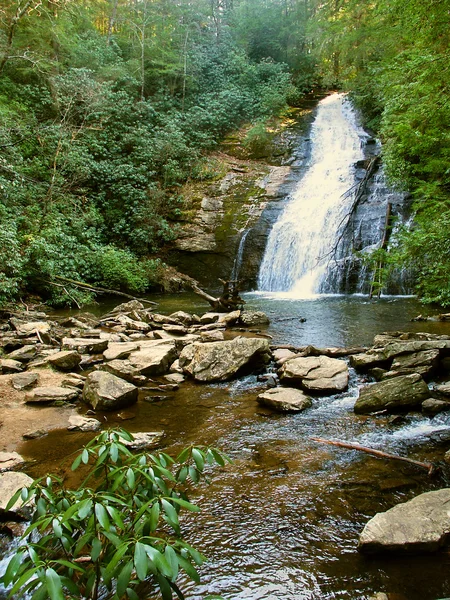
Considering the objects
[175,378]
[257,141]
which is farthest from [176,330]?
[257,141]

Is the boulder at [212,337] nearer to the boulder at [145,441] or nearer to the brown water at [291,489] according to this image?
the brown water at [291,489]

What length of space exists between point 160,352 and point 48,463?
290 centimetres

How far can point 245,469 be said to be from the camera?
3.29 meters

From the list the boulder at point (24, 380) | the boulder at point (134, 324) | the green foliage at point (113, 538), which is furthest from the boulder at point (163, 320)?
the green foliage at point (113, 538)

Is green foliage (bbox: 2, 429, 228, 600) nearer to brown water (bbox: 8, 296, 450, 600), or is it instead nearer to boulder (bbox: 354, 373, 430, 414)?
brown water (bbox: 8, 296, 450, 600)

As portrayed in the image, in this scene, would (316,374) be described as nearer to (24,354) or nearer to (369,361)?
(369,361)

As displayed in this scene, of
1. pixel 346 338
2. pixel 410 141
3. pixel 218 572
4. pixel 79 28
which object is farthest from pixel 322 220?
pixel 79 28

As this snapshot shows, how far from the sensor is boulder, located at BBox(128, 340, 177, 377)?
5867 millimetres

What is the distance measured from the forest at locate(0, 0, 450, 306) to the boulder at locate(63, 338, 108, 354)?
345cm

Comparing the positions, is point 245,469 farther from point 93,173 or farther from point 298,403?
point 93,173

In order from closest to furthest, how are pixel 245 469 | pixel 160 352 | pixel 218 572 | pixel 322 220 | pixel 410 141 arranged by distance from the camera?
pixel 218 572 < pixel 245 469 < pixel 160 352 < pixel 410 141 < pixel 322 220

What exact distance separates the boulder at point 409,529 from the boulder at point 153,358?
13.3ft

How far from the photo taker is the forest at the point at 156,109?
7.21 meters

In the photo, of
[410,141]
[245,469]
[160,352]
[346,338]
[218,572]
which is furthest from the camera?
[410,141]
